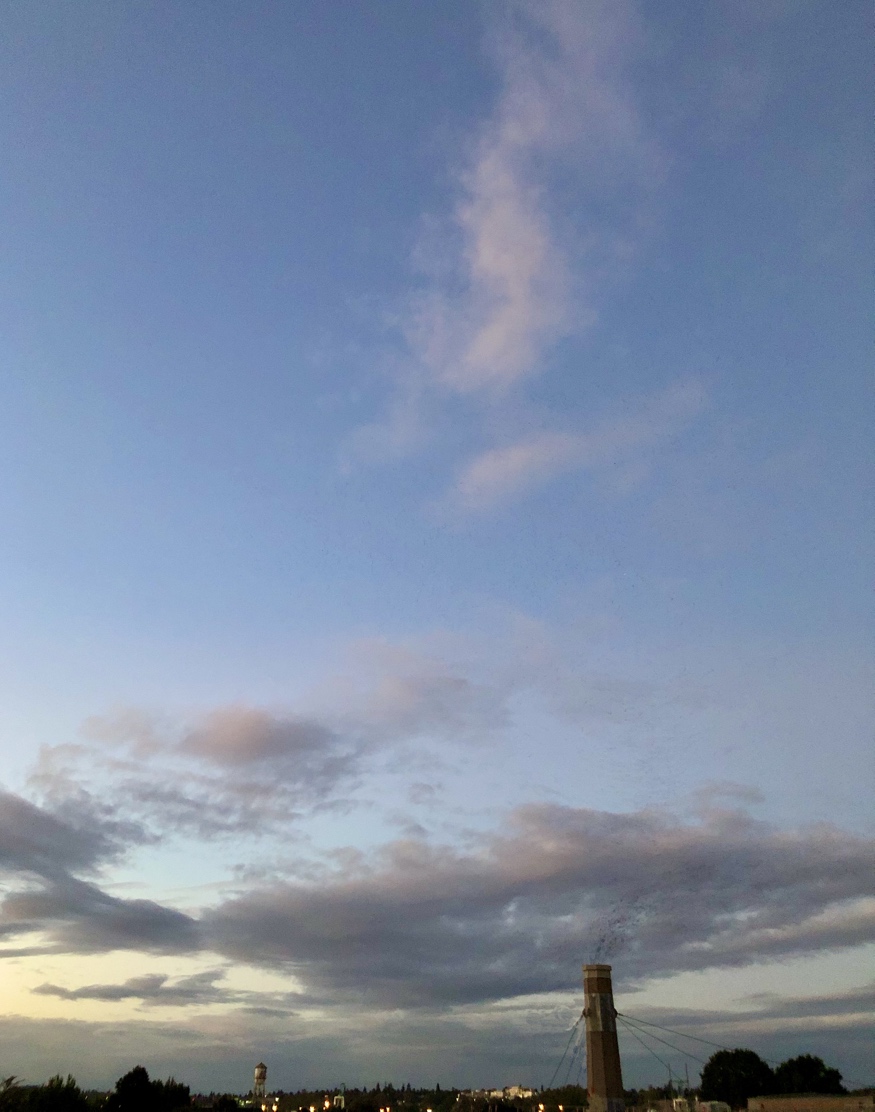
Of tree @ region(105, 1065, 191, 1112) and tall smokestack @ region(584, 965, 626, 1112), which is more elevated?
tall smokestack @ region(584, 965, 626, 1112)

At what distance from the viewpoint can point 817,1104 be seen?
7150cm

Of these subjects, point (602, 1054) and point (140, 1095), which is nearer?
point (602, 1054)

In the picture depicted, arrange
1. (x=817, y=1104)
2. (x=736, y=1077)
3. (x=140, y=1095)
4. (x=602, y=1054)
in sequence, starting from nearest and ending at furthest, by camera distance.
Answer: (x=602, y=1054) < (x=817, y=1104) < (x=140, y=1095) < (x=736, y=1077)

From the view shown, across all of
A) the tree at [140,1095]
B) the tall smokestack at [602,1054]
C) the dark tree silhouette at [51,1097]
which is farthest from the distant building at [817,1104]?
the tree at [140,1095]

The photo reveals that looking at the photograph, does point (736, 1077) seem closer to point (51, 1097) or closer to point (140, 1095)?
point (140, 1095)

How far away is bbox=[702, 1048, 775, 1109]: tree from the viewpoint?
123 metres

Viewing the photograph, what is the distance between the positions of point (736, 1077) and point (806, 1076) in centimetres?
991

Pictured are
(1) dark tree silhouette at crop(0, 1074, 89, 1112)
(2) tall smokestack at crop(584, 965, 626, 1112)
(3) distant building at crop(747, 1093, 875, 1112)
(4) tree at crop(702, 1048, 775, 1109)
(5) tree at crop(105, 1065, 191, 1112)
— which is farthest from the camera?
(4) tree at crop(702, 1048, 775, 1109)

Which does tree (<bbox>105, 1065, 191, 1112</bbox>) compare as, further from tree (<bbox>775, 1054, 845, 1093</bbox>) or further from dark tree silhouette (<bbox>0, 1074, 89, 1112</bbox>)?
tree (<bbox>775, 1054, 845, 1093</bbox>)

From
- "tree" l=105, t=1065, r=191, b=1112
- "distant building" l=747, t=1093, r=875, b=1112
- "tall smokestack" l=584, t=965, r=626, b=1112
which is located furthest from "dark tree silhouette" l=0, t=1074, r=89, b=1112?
"distant building" l=747, t=1093, r=875, b=1112

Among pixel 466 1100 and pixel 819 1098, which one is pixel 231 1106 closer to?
pixel 466 1100

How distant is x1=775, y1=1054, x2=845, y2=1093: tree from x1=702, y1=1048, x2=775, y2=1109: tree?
1.55 meters

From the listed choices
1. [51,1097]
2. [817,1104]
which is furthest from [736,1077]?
[51,1097]

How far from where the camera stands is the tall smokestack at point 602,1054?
172ft
